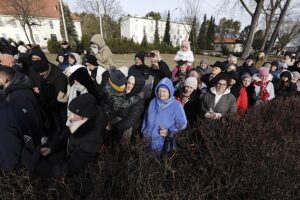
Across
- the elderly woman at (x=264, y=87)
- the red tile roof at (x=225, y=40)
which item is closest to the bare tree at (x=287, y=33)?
the red tile roof at (x=225, y=40)

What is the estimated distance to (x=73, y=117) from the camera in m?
1.96

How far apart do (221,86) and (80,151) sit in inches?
87.7

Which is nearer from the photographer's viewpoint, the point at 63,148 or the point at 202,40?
the point at 63,148

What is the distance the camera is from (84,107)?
6.31 feet

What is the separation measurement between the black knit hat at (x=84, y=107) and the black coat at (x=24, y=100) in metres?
0.95

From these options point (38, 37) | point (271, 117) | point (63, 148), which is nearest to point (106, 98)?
point (63, 148)

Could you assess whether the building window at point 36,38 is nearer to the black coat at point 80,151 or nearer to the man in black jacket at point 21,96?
the man in black jacket at point 21,96

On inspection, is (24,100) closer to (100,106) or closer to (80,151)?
(100,106)

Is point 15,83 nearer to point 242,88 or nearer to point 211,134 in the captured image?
point 211,134

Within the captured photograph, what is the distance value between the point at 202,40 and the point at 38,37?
36.4 meters

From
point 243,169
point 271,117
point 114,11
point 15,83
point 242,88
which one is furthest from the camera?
point 114,11

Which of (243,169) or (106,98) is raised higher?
(106,98)

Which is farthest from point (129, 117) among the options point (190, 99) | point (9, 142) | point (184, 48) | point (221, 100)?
point (184, 48)

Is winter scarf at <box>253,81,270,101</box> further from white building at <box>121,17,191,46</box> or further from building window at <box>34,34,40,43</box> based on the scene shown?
white building at <box>121,17,191,46</box>
